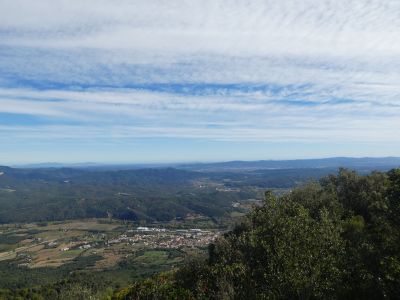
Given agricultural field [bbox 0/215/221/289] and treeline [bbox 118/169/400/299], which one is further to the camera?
agricultural field [bbox 0/215/221/289]

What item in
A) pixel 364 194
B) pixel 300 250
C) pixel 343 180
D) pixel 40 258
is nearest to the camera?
pixel 300 250

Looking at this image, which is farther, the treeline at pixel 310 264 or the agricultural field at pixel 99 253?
the agricultural field at pixel 99 253

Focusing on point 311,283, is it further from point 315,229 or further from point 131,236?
point 131,236

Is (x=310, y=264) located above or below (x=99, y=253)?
above

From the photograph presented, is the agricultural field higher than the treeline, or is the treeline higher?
the treeline

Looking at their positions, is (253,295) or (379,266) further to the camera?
(253,295)

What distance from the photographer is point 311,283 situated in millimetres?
20562

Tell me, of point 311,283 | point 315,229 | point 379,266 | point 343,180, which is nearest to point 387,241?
point 379,266

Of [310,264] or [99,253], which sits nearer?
[310,264]

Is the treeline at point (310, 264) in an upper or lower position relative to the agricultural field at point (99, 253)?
upper

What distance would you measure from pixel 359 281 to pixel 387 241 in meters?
2.93

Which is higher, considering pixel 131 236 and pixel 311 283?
pixel 311 283

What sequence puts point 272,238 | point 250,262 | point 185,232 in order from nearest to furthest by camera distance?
point 272,238 < point 250,262 < point 185,232

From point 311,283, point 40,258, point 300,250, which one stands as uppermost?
point 300,250
